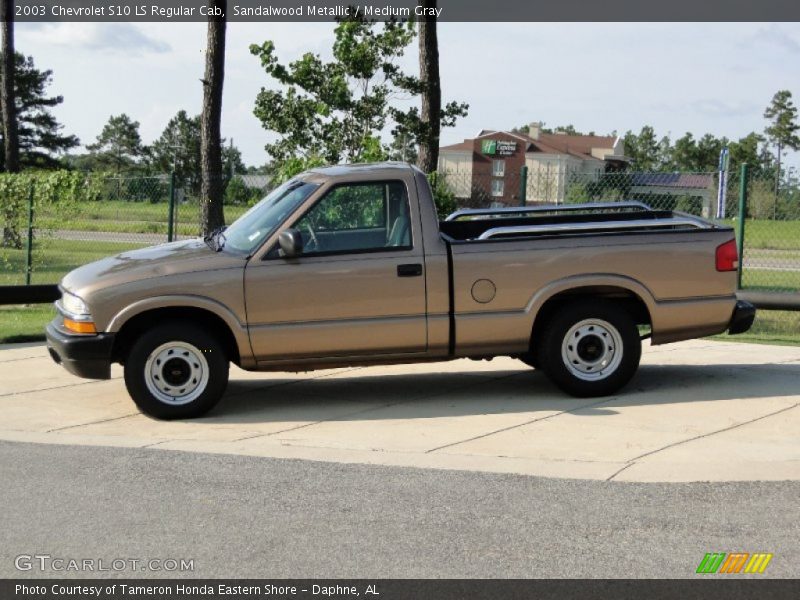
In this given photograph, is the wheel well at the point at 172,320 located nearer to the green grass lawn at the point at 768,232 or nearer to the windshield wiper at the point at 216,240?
the windshield wiper at the point at 216,240

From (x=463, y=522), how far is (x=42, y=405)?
477 centimetres

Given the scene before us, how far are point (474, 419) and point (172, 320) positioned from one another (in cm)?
247

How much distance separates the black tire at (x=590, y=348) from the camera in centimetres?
912

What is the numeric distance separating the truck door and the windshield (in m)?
0.19

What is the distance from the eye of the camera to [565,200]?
18.3 m

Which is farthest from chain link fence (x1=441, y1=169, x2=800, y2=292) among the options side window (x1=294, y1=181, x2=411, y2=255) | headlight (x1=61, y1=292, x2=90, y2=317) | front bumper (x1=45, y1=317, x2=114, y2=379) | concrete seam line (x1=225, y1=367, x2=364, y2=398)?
front bumper (x1=45, y1=317, x2=114, y2=379)

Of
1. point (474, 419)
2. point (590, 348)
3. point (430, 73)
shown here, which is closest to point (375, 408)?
point (474, 419)

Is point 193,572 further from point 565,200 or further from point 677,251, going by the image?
point 565,200

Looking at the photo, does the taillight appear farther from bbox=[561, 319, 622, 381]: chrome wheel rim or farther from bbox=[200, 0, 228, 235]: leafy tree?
bbox=[200, 0, 228, 235]: leafy tree

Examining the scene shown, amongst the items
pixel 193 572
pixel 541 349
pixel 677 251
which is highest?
pixel 677 251

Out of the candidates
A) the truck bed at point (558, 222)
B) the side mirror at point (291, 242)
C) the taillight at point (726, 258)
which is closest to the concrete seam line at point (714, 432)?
the taillight at point (726, 258)

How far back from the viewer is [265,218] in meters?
9.23

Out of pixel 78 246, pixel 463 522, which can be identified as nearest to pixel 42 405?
pixel 463 522
